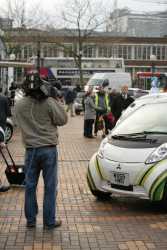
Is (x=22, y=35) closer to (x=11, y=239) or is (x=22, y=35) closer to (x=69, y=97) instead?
(x=69, y=97)

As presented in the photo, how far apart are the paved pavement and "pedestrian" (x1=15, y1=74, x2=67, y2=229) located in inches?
16.6

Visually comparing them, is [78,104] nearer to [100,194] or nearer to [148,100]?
[148,100]

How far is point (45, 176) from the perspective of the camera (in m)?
6.99

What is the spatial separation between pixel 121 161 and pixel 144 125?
1081mm

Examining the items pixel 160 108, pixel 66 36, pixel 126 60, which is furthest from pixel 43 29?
pixel 160 108

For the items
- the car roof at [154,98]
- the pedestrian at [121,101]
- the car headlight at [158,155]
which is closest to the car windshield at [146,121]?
the car roof at [154,98]

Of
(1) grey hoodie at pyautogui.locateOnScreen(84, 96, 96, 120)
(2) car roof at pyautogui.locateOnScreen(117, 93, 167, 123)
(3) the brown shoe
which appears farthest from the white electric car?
A: (1) grey hoodie at pyautogui.locateOnScreen(84, 96, 96, 120)

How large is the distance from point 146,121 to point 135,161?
1241mm

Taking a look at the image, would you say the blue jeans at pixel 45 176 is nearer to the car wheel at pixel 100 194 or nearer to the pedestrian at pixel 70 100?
the car wheel at pixel 100 194

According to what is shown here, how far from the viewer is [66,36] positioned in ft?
240

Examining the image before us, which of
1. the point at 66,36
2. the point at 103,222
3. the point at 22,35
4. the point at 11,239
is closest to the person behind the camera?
the point at 11,239

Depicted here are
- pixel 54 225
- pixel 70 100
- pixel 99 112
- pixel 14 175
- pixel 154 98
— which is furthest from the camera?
pixel 70 100

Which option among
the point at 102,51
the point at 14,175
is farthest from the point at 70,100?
the point at 102,51

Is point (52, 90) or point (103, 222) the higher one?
point (52, 90)
